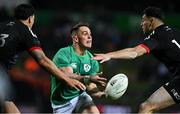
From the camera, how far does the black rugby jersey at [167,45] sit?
35.1 ft

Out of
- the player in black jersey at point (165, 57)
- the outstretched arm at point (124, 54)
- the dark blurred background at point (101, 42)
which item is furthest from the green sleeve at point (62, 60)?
the dark blurred background at point (101, 42)

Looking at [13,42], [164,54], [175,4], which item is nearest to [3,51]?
[13,42]

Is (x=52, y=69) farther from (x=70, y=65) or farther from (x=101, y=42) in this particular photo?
(x=101, y=42)

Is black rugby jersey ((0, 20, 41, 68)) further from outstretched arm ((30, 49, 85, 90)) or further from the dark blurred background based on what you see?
the dark blurred background

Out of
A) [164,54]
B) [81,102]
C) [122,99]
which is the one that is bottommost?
[122,99]

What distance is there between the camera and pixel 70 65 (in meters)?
10.9

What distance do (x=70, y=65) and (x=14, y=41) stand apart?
1.23 meters

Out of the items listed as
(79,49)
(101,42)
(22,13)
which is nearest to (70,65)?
(79,49)

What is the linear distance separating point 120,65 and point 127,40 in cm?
189

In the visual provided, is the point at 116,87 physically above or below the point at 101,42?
above

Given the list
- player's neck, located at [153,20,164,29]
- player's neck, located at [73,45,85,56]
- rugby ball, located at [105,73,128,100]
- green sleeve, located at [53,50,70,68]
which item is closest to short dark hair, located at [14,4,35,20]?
green sleeve, located at [53,50,70,68]

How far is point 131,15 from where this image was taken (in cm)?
2048

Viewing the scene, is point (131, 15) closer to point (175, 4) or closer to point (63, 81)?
point (175, 4)

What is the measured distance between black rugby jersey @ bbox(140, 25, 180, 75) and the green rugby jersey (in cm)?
109
